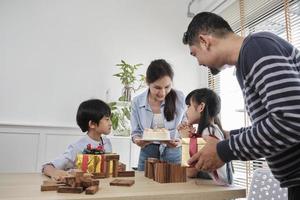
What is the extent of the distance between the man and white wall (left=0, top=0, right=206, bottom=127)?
2.07m

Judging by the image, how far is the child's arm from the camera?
Answer: 979 mm

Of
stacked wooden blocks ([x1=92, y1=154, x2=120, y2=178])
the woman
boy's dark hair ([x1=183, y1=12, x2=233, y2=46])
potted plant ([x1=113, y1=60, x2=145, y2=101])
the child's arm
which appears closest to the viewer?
boy's dark hair ([x1=183, y1=12, x2=233, y2=46])

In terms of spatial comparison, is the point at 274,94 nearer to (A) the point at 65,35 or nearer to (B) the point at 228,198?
(B) the point at 228,198

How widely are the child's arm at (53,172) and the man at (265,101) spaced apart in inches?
18.9

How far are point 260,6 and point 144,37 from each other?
1.22 meters

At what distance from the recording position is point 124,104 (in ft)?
8.43

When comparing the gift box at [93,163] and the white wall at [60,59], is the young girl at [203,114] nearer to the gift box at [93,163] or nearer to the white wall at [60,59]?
the gift box at [93,163]

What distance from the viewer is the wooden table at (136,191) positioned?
73 centimetres

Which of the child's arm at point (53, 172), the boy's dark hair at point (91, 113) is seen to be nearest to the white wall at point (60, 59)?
the boy's dark hair at point (91, 113)

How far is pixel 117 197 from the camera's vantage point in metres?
0.74

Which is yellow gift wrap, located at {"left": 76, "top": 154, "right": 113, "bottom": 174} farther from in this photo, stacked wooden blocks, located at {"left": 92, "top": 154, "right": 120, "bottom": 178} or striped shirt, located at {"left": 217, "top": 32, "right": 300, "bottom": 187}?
striped shirt, located at {"left": 217, "top": 32, "right": 300, "bottom": 187}

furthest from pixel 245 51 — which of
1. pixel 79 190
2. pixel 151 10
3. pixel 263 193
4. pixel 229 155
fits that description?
pixel 151 10

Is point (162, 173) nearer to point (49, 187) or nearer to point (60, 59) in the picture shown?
point (49, 187)

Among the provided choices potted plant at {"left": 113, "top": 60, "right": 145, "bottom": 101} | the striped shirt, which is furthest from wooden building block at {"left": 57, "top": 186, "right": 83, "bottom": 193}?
potted plant at {"left": 113, "top": 60, "right": 145, "bottom": 101}
